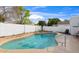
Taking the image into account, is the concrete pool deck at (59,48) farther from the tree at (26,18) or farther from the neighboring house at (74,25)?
the tree at (26,18)

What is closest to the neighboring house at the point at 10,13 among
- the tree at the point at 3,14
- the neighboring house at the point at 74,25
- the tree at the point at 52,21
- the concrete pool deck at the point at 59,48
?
the tree at the point at 3,14

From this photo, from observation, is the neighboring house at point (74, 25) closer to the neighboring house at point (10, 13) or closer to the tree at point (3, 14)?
the neighboring house at point (10, 13)

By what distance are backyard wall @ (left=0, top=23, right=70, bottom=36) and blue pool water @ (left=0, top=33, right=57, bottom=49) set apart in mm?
153

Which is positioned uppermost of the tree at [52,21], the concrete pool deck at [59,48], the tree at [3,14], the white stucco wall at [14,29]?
the tree at [3,14]

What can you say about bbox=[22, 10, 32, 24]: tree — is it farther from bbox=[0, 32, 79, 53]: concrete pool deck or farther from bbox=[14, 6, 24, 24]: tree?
bbox=[0, 32, 79, 53]: concrete pool deck

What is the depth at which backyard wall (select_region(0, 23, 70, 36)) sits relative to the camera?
10.9ft

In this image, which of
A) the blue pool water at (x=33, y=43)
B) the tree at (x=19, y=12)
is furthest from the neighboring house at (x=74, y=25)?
the tree at (x=19, y=12)

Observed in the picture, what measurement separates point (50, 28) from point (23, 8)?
0.63m

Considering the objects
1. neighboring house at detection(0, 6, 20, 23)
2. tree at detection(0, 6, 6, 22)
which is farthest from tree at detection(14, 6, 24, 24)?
tree at detection(0, 6, 6, 22)

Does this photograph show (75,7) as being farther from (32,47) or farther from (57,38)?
(32,47)

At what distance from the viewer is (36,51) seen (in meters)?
3.28

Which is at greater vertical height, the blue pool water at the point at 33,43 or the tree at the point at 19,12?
the tree at the point at 19,12

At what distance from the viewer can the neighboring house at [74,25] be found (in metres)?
3.30

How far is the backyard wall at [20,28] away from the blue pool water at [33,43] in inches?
6.0
